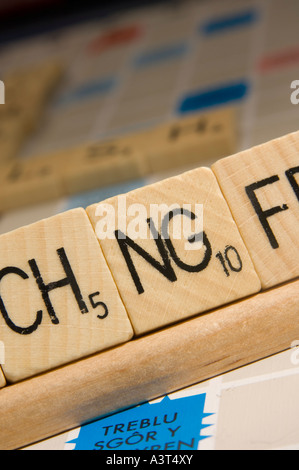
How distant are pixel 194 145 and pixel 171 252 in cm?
97

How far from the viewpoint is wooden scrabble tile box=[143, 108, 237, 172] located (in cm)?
193

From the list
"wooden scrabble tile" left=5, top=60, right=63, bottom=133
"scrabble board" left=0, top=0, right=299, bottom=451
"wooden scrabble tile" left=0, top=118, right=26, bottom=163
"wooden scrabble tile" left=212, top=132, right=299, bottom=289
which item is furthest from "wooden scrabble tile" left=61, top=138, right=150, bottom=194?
"wooden scrabble tile" left=212, top=132, right=299, bottom=289

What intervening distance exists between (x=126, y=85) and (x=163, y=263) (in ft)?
6.73

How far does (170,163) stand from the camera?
198cm

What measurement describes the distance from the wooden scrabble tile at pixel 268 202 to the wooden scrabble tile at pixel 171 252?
0.08 ft

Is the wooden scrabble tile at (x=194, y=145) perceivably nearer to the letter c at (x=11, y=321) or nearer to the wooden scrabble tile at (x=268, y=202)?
the wooden scrabble tile at (x=268, y=202)

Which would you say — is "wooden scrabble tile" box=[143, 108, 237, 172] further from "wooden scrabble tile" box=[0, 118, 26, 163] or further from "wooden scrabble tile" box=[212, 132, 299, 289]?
"wooden scrabble tile" box=[212, 132, 299, 289]

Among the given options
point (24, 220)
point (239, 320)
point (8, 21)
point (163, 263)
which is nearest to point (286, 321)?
point (239, 320)

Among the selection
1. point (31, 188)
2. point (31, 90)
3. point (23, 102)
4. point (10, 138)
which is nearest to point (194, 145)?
point (31, 188)

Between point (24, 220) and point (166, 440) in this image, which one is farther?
point (24, 220)

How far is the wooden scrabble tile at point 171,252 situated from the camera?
1.01 meters

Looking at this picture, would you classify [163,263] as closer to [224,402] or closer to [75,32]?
[224,402]

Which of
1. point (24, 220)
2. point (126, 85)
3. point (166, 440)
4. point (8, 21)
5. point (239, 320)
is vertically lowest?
point (166, 440)

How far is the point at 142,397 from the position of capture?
98 centimetres
